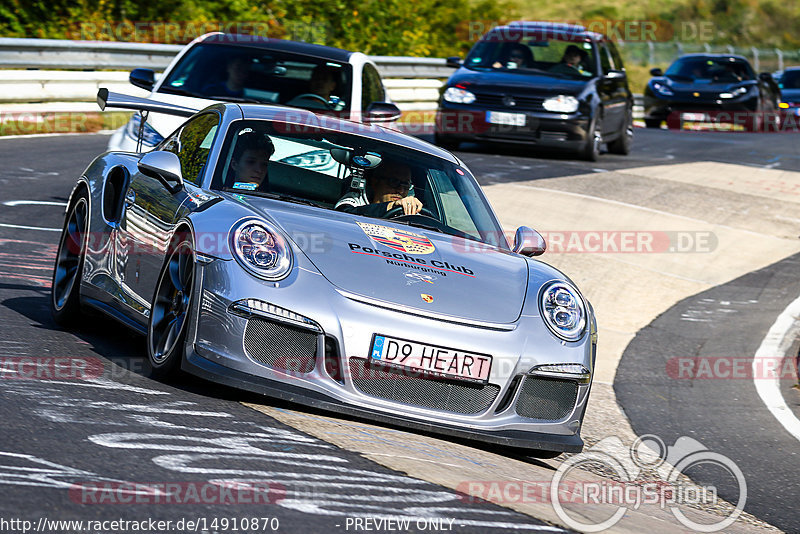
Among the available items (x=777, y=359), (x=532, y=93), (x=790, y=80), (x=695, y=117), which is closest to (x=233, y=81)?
(x=777, y=359)

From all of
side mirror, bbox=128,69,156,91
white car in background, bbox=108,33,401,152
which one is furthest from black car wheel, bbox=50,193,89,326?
side mirror, bbox=128,69,156,91

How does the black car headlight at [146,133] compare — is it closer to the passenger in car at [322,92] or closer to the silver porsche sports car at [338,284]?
the passenger in car at [322,92]

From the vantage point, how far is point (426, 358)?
5035 mm

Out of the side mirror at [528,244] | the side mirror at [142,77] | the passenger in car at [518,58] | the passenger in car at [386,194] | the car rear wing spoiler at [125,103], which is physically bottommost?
the side mirror at [528,244]

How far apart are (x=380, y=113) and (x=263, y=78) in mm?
1017

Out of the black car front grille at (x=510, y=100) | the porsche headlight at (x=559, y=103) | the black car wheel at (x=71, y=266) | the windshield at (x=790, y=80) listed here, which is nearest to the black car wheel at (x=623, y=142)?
the porsche headlight at (x=559, y=103)

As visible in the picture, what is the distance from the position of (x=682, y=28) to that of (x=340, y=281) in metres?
66.4

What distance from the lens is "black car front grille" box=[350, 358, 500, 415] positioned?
502cm

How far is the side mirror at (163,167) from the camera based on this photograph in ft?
18.9

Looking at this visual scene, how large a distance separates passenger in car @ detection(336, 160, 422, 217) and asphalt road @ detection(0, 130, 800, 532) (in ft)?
4.17

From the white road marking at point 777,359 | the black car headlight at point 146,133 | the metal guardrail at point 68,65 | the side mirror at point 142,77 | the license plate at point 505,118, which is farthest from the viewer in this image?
the license plate at point 505,118

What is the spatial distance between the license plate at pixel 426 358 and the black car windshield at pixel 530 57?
488 inches

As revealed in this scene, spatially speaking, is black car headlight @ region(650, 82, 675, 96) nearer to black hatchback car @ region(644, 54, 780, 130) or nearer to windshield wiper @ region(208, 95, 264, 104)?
black hatchback car @ region(644, 54, 780, 130)

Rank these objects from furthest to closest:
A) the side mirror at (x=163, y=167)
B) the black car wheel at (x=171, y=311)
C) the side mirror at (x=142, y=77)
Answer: the side mirror at (x=142, y=77)
the side mirror at (x=163, y=167)
the black car wheel at (x=171, y=311)
